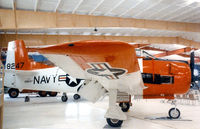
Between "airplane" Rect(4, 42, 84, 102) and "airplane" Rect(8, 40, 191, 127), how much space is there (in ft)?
12.3

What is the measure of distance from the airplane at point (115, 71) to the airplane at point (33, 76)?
374 centimetres

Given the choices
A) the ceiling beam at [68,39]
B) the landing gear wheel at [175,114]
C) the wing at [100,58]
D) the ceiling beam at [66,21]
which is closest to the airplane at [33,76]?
the ceiling beam at [66,21]

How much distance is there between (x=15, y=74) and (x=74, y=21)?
14.4 ft

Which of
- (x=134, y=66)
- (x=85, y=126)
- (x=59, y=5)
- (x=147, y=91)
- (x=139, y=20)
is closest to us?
(x=134, y=66)

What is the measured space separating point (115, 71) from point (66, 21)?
23.2 feet

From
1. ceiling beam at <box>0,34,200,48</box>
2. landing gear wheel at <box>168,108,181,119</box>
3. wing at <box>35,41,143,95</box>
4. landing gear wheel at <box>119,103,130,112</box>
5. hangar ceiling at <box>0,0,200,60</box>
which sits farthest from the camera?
ceiling beam at <box>0,34,200,48</box>

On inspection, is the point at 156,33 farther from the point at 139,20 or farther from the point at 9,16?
the point at 9,16

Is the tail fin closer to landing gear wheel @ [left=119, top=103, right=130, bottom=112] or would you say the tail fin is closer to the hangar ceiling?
the hangar ceiling

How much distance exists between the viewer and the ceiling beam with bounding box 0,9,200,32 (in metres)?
8.90

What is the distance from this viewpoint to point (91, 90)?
17.5 feet

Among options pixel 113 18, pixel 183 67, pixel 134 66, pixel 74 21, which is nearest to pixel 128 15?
pixel 113 18

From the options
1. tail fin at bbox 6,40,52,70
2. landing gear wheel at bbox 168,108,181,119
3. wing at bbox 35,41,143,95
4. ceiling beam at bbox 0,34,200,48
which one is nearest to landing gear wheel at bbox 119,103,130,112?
landing gear wheel at bbox 168,108,181,119

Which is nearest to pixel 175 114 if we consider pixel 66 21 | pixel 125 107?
pixel 125 107

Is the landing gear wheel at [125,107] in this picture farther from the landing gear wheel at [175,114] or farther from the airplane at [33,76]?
the airplane at [33,76]
